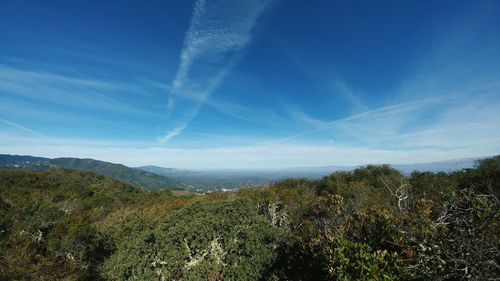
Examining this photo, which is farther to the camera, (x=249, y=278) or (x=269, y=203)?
(x=269, y=203)

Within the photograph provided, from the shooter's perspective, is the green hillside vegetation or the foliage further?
the foliage

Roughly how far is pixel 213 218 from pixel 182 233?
4.85 ft

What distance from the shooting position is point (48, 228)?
83.4ft

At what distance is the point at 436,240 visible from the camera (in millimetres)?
5352

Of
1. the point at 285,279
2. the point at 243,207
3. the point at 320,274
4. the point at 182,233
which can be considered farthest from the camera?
the point at 243,207

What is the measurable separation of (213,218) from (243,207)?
67.6 inches

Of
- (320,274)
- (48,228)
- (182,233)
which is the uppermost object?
(182,233)

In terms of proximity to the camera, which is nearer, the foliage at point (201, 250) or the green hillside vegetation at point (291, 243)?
the green hillside vegetation at point (291, 243)

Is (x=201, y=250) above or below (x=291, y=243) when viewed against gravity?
below

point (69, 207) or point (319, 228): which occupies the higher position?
point (319, 228)

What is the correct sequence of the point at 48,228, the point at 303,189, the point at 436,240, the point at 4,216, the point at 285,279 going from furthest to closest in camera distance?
1. the point at 303,189
2. the point at 48,228
3. the point at 4,216
4. the point at 285,279
5. the point at 436,240

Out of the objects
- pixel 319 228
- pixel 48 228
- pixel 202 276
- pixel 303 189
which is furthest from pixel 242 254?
pixel 303 189

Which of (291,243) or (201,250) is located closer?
(201,250)

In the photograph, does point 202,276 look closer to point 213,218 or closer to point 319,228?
Result: point 213,218
